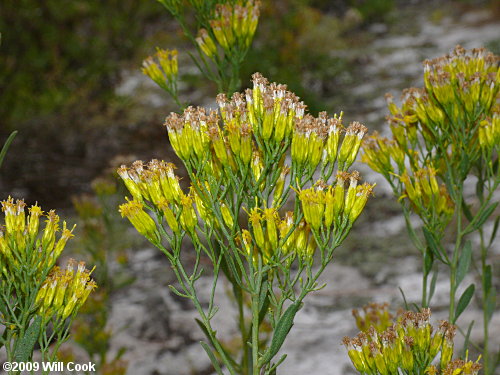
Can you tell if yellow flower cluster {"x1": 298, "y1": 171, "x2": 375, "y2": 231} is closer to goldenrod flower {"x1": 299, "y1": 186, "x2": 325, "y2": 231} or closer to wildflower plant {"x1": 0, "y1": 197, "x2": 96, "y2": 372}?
goldenrod flower {"x1": 299, "y1": 186, "x2": 325, "y2": 231}

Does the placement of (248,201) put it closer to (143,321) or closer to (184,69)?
(143,321)

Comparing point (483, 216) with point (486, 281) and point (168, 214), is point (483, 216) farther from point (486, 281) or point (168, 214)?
point (168, 214)

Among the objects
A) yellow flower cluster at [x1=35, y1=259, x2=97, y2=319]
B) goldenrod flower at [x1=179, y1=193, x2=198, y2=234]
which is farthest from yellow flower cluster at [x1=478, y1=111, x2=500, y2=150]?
yellow flower cluster at [x1=35, y1=259, x2=97, y2=319]

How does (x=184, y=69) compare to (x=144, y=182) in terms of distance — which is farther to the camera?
(x=184, y=69)

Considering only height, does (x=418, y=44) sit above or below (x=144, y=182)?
above

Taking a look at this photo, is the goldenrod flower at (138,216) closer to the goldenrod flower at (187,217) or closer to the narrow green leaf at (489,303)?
the goldenrod flower at (187,217)

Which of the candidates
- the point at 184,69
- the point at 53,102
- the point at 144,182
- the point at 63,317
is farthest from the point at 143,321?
the point at 184,69
